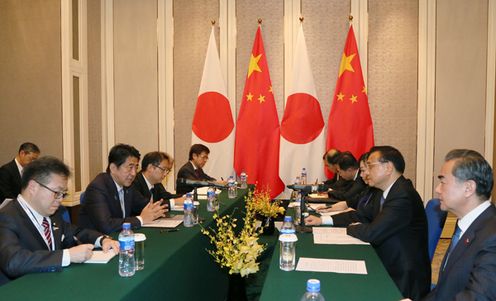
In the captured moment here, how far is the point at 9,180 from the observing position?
5305 mm

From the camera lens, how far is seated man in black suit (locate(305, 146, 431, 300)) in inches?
103

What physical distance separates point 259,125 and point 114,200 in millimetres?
3250

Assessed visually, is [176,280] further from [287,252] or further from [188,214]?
[188,214]

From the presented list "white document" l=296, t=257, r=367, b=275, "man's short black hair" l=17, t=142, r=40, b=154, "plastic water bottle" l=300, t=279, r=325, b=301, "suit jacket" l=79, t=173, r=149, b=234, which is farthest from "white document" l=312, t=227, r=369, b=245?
"man's short black hair" l=17, t=142, r=40, b=154

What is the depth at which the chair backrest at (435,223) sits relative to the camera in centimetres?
300

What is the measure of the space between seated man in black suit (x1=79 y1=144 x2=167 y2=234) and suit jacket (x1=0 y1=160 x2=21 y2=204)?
8.56 ft

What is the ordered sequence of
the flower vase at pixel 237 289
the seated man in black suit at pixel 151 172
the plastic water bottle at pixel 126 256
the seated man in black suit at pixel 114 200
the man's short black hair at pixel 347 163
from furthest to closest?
1. the man's short black hair at pixel 347 163
2. the seated man in black suit at pixel 151 172
3. the seated man in black suit at pixel 114 200
4. the flower vase at pixel 237 289
5. the plastic water bottle at pixel 126 256

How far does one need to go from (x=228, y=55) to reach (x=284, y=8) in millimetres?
1037

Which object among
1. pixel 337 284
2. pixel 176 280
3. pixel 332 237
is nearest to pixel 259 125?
pixel 332 237

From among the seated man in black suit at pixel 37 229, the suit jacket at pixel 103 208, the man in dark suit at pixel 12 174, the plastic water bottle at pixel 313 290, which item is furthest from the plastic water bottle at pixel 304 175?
the plastic water bottle at pixel 313 290

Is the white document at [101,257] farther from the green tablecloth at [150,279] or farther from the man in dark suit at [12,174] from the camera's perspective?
the man in dark suit at [12,174]

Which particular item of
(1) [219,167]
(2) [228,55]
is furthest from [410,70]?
(1) [219,167]

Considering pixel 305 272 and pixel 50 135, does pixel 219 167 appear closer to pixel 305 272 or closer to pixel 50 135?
pixel 50 135

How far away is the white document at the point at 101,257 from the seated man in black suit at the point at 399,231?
4.78 feet
